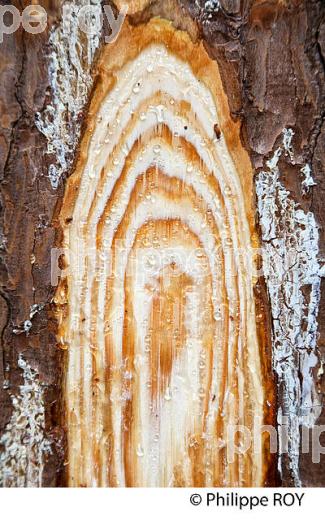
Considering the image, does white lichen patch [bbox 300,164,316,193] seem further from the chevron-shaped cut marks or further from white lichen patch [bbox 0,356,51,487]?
white lichen patch [bbox 0,356,51,487]

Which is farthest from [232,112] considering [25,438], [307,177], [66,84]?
[25,438]

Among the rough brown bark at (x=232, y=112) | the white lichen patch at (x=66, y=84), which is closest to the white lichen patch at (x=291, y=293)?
the rough brown bark at (x=232, y=112)

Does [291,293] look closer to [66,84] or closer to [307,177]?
[307,177]

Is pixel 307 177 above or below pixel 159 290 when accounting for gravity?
above

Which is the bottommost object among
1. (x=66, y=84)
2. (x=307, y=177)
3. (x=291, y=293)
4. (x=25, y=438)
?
(x=25, y=438)

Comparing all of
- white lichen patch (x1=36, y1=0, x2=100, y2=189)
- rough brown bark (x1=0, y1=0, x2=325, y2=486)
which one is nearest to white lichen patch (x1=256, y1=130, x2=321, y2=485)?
rough brown bark (x1=0, y1=0, x2=325, y2=486)

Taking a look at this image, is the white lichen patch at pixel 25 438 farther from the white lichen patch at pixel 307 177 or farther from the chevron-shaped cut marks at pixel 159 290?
the white lichen patch at pixel 307 177
